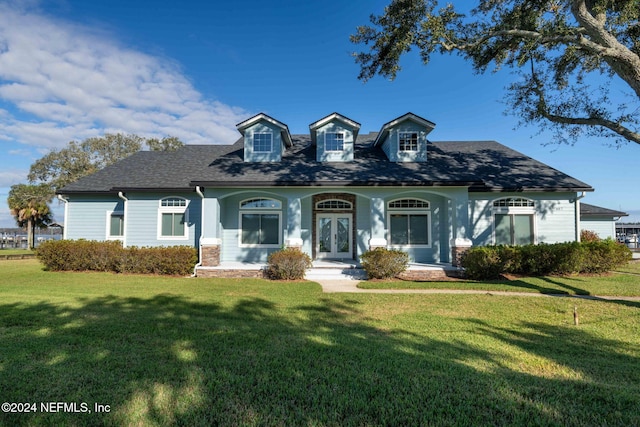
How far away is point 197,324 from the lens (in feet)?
18.2

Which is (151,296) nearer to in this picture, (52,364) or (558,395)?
(52,364)

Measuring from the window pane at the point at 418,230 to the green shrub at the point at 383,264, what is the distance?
2.92 meters

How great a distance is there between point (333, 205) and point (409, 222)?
335 cm

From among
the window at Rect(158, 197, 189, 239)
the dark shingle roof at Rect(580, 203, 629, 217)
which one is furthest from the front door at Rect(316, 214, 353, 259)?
the dark shingle roof at Rect(580, 203, 629, 217)

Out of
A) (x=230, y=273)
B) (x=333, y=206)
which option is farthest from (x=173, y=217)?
(x=333, y=206)

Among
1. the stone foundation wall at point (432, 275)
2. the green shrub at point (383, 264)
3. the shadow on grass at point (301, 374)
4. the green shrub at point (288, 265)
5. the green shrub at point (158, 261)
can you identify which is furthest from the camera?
the green shrub at point (158, 261)

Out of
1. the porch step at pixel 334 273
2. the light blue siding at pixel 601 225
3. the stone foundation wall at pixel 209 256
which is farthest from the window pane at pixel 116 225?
the light blue siding at pixel 601 225

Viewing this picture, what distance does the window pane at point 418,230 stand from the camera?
1350cm

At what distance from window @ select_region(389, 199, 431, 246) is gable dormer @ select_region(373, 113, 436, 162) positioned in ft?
6.27

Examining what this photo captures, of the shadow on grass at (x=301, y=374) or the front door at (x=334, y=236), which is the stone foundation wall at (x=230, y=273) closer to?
the front door at (x=334, y=236)

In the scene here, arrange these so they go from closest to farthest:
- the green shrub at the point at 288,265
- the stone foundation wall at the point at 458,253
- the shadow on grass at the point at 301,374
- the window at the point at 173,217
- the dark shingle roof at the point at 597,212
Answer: the shadow on grass at the point at 301,374
the green shrub at the point at 288,265
the stone foundation wall at the point at 458,253
the window at the point at 173,217
the dark shingle roof at the point at 597,212

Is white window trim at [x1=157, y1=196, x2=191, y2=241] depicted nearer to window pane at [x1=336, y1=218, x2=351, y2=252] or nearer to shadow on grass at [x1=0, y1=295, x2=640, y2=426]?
window pane at [x1=336, y1=218, x2=351, y2=252]

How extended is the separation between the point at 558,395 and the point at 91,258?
45.6 ft

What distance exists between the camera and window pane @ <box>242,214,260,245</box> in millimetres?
13586
